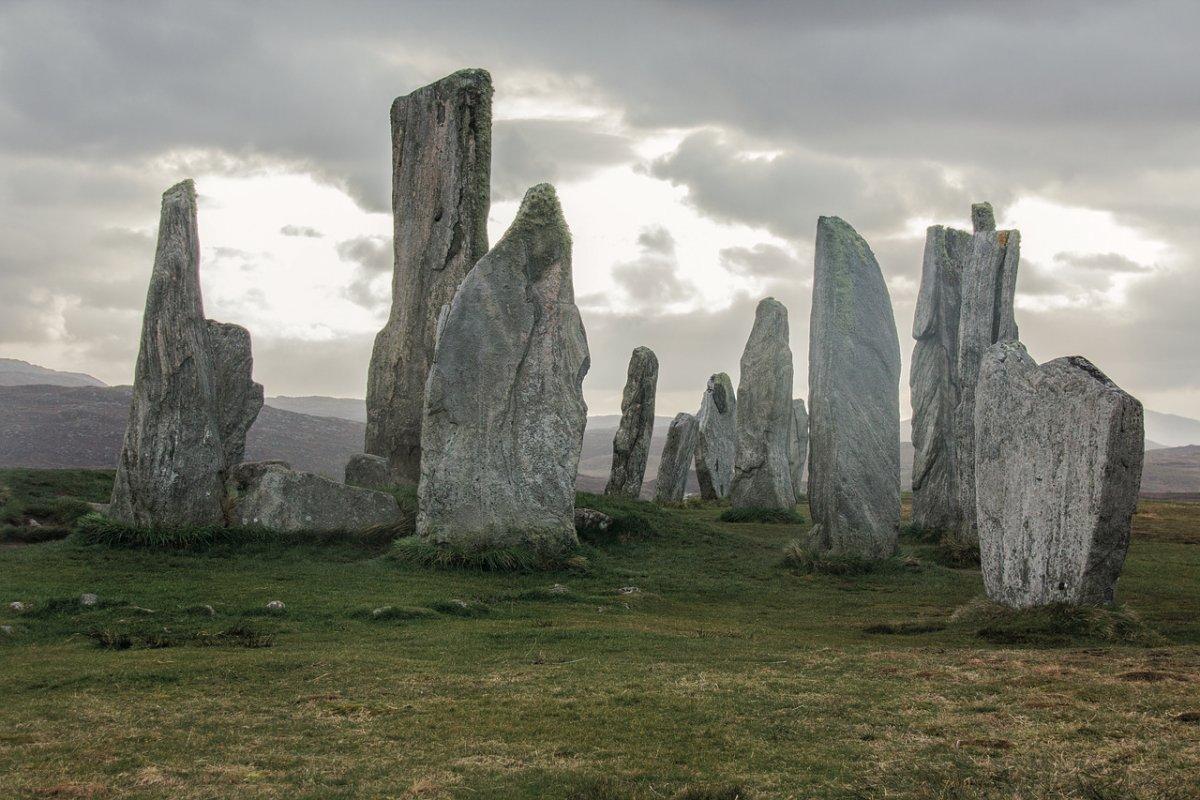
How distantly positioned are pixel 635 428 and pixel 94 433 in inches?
1026

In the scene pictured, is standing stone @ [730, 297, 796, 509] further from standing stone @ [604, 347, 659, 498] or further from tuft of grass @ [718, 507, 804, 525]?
→ standing stone @ [604, 347, 659, 498]

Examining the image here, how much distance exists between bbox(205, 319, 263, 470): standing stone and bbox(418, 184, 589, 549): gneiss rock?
5.57m

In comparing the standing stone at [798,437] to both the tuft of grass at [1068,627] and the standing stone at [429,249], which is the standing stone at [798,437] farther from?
the tuft of grass at [1068,627]

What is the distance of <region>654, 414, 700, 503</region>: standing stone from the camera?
30234 mm

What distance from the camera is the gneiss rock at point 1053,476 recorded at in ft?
34.1

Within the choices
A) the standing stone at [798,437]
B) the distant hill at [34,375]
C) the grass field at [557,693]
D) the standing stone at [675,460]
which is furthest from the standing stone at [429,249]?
the distant hill at [34,375]

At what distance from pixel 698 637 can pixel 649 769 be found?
170 inches

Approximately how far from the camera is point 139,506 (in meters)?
15.1

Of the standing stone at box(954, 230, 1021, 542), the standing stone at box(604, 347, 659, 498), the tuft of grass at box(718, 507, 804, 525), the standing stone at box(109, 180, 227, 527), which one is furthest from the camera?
the standing stone at box(604, 347, 659, 498)

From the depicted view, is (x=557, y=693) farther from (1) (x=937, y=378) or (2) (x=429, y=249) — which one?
(2) (x=429, y=249)

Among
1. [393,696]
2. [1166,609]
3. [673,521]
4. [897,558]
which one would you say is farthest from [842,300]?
[393,696]

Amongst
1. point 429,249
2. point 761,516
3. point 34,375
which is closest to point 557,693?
point 429,249

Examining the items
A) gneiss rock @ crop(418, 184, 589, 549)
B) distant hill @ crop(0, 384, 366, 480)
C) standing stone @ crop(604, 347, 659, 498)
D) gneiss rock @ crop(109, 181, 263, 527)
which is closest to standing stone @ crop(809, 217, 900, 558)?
gneiss rock @ crop(418, 184, 589, 549)

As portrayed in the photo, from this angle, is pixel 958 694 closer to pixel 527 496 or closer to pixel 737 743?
pixel 737 743
